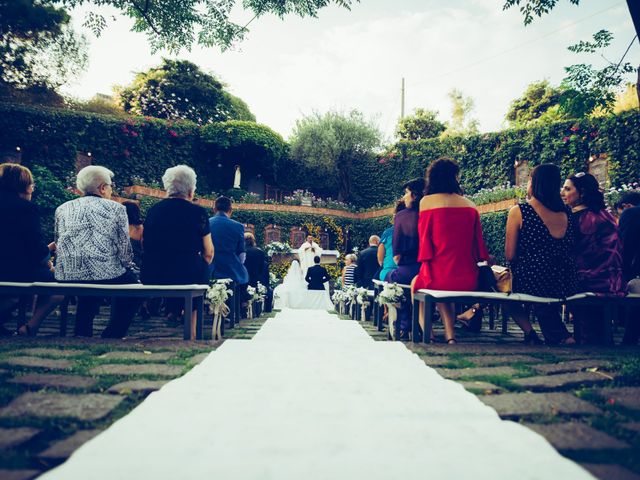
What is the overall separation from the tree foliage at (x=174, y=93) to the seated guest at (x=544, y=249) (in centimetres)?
2468

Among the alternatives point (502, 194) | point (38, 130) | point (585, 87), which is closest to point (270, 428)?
point (585, 87)

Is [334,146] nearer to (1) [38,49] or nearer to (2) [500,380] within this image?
(1) [38,49]

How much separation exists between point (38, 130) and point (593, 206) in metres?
19.2

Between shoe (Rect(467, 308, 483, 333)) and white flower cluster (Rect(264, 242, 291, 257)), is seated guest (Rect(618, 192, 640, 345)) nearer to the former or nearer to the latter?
shoe (Rect(467, 308, 483, 333))

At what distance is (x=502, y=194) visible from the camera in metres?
14.0

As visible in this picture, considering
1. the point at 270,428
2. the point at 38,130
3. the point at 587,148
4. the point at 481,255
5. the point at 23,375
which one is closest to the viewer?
the point at 270,428

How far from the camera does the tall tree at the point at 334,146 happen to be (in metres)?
24.7

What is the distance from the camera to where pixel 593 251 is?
4.24 meters

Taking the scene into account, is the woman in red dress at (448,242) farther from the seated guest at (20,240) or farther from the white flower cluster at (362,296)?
the seated guest at (20,240)

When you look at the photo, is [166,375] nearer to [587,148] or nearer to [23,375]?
[23,375]

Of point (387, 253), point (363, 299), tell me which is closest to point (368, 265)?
point (363, 299)

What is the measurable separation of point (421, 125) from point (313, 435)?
109ft

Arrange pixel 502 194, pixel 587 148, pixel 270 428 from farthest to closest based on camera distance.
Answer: pixel 587 148
pixel 502 194
pixel 270 428

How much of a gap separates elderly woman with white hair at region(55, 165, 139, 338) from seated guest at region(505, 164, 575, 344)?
10.9 feet
